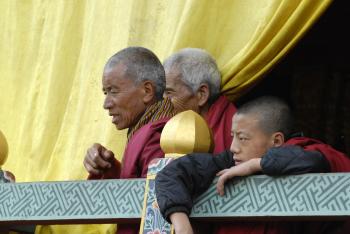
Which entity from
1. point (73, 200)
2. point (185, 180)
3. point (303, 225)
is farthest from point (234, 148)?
point (73, 200)

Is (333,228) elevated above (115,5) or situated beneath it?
situated beneath

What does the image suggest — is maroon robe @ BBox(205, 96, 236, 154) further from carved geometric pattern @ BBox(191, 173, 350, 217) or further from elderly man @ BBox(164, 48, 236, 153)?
carved geometric pattern @ BBox(191, 173, 350, 217)

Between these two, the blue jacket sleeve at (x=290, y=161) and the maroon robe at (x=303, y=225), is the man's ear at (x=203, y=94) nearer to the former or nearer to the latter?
the maroon robe at (x=303, y=225)

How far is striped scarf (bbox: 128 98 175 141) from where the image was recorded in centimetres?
654

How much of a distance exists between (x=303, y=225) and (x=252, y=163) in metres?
0.43

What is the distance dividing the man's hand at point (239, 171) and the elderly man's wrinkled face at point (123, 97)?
845mm

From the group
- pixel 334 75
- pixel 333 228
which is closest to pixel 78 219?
pixel 333 228

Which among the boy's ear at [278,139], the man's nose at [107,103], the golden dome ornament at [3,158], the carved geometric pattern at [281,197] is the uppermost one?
the boy's ear at [278,139]

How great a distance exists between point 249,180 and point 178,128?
0.34m

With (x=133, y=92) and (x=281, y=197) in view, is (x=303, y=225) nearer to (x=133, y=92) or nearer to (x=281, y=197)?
(x=281, y=197)

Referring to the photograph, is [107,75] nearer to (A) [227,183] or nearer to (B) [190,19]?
(B) [190,19]

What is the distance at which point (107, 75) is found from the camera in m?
6.60

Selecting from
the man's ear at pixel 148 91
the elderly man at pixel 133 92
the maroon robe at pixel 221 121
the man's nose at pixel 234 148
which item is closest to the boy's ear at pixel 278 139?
the man's nose at pixel 234 148

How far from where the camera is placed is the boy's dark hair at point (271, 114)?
19.8 ft
